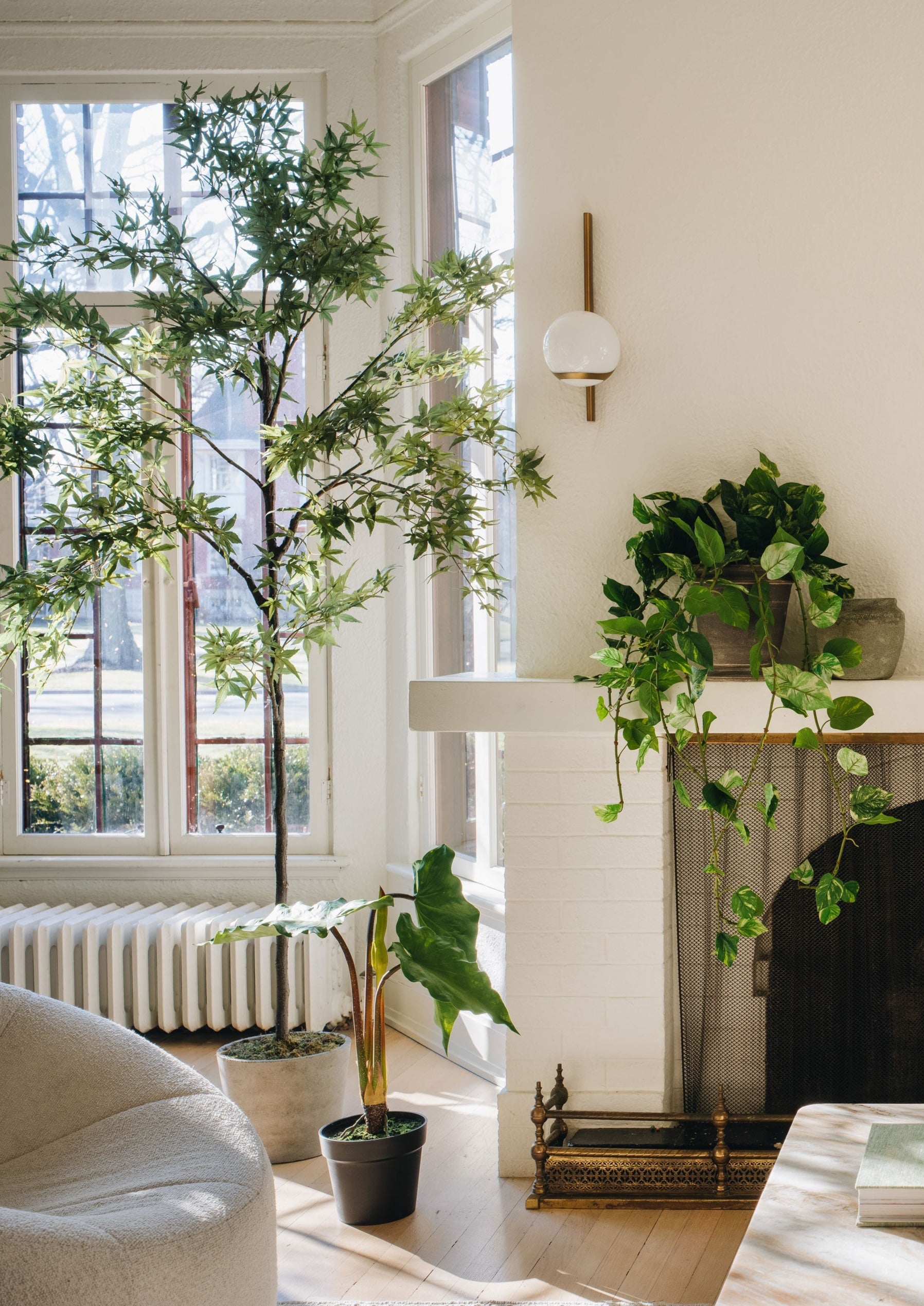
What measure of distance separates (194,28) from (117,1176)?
338 centimetres

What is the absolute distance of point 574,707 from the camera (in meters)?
2.48

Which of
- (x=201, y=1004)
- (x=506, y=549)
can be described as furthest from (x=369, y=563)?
(x=201, y=1004)

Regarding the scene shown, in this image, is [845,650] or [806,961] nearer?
[845,650]

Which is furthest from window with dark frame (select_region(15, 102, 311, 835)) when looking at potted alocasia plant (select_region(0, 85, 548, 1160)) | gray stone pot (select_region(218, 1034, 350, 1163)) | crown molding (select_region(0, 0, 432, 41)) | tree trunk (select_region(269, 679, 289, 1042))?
gray stone pot (select_region(218, 1034, 350, 1163))

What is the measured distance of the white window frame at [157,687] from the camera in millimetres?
3865

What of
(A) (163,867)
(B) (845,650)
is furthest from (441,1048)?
(B) (845,650)

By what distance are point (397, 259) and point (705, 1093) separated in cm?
249

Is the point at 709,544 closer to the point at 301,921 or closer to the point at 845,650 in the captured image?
the point at 845,650

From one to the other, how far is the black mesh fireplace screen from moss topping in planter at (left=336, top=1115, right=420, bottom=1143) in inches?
24.1

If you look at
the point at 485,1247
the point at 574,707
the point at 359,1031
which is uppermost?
the point at 574,707

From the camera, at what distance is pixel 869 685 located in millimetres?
2348

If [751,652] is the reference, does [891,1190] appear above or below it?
below

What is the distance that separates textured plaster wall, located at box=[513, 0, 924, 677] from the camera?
8.31 ft

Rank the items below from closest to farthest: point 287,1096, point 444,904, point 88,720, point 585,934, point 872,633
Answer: point 872,633, point 444,904, point 585,934, point 287,1096, point 88,720
